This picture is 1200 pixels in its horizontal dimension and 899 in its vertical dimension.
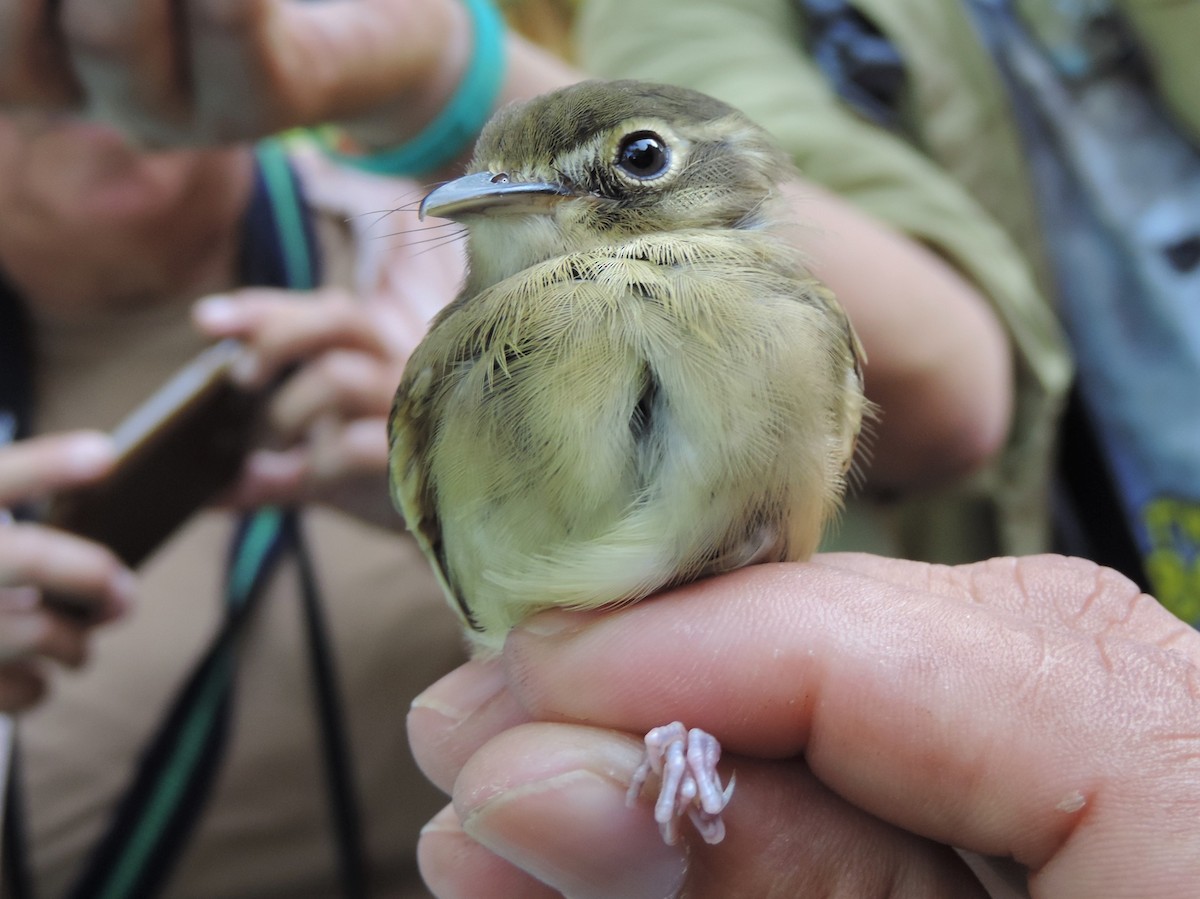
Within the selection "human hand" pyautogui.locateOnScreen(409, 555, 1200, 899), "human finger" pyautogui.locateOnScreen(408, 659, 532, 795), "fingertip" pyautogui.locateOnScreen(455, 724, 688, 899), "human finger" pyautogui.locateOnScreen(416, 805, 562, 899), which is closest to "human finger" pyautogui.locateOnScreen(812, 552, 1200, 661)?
"human hand" pyautogui.locateOnScreen(409, 555, 1200, 899)

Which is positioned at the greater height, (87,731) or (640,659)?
(640,659)

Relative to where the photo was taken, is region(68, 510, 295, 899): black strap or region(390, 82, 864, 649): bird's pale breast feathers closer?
region(390, 82, 864, 649): bird's pale breast feathers

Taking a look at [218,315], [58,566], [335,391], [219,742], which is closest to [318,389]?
[335,391]

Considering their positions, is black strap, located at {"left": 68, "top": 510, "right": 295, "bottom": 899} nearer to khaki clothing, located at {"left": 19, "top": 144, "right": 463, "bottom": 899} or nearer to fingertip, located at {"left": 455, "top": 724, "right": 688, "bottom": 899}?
khaki clothing, located at {"left": 19, "top": 144, "right": 463, "bottom": 899}

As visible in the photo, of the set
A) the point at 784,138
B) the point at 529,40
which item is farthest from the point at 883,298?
the point at 529,40

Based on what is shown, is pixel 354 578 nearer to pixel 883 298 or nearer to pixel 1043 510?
pixel 883 298

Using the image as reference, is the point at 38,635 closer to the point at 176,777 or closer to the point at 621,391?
the point at 176,777

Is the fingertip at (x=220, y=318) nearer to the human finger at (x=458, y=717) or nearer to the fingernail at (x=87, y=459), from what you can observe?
the fingernail at (x=87, y=459)
